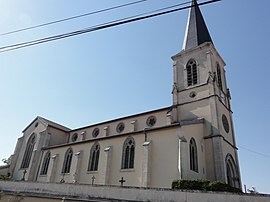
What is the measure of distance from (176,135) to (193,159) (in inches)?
99.0

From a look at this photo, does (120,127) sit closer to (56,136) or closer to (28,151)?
(56,136)

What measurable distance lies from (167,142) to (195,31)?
16.1 metres

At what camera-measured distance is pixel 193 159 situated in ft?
58.8

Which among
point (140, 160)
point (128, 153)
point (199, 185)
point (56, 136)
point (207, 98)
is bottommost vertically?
point (199, 185)

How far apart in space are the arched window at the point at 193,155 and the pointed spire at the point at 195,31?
43.1 feet

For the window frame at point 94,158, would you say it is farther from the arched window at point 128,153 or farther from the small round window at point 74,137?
the small round window at point 74,137

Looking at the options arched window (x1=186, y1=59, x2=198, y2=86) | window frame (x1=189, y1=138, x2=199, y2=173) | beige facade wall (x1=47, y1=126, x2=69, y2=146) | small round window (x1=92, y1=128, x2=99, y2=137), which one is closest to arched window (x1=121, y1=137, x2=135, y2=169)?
window frame (x1=189, y1=138, x2=199, y2=173)

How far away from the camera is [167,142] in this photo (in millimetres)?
18031

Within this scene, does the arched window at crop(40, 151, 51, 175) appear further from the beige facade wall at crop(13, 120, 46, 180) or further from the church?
the beige facade wall at crop(13, 120, 46, 180)

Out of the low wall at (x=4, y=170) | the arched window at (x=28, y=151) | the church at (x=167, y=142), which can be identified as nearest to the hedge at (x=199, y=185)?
the church at (x=167, y=142)

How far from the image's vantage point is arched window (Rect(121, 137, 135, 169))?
65.2 ft

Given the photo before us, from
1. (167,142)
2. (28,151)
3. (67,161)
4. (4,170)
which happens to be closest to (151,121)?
(167,142)

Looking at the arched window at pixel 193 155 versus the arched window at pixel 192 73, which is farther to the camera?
the arched window at pixel 192 73

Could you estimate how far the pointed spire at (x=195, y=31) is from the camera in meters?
26.6
